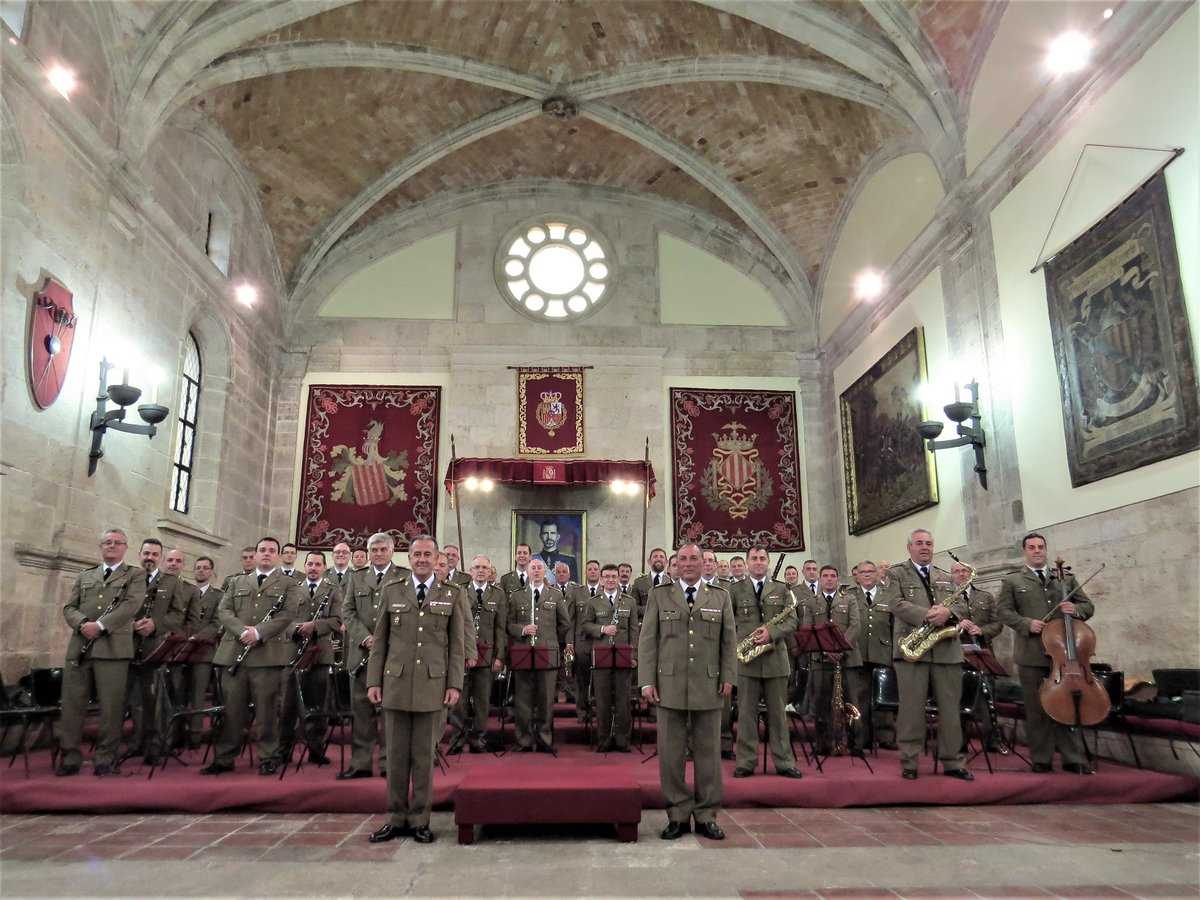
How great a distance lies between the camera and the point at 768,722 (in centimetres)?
614

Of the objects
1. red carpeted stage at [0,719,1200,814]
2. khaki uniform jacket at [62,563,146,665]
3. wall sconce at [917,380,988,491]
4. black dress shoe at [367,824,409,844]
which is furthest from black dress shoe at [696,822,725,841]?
wall sconce at [917,380,988,491]

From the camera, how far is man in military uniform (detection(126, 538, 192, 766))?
638cm

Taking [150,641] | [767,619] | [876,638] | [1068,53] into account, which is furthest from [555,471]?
[1068,53]

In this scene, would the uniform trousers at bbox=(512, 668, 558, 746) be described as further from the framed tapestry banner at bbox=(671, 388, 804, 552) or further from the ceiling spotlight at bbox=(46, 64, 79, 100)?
the ceiling spotlight at bbox=(46, 64, 79, 100)

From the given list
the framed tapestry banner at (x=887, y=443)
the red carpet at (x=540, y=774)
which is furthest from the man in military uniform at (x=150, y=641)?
the framed tapestry banner at (x=887, y=443)

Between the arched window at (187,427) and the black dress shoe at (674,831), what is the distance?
8.50m

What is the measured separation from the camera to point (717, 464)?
540 inches

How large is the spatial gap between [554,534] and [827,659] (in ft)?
21.5

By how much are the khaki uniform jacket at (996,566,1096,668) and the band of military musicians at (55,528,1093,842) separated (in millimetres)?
16

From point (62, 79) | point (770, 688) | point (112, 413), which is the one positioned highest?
point (62, 79)

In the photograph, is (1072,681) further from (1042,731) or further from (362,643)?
(362,643)

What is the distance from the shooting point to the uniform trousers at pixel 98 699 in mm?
5797

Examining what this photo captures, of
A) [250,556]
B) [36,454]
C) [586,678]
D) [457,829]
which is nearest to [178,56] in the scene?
[36,454]

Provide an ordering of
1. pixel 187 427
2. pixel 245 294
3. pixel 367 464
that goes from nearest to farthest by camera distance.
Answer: pixel 187 427 < pixel 245 294 < pixel 367 464
